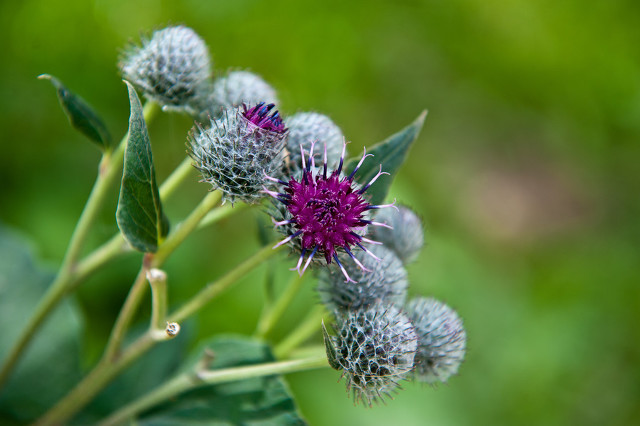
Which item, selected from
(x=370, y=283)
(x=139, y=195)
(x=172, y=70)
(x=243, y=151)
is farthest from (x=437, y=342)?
(x=172, y=70)

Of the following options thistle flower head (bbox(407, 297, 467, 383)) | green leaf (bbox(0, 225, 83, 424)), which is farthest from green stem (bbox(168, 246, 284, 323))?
green leaf (bbox(0, 225, 83, 424))

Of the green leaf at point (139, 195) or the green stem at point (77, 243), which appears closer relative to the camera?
the green leaf at point (139, 195)

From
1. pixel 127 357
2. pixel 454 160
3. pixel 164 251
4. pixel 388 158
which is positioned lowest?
pixel 127 357

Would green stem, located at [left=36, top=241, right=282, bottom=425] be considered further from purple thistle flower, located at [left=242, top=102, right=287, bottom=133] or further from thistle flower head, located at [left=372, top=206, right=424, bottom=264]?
thistle flower head, located at [left=372, top=206, right=424, bottom=264]

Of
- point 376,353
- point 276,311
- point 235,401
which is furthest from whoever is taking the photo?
point 276,311

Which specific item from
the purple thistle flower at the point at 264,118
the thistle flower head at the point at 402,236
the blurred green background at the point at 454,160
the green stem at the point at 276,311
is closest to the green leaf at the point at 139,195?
the purple thistle flower at the point at 264,118

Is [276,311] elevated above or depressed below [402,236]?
below

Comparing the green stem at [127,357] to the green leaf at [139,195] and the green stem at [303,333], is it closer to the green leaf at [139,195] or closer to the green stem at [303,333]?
the green leaf at [139,195]

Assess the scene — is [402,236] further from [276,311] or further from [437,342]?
[276,311]
